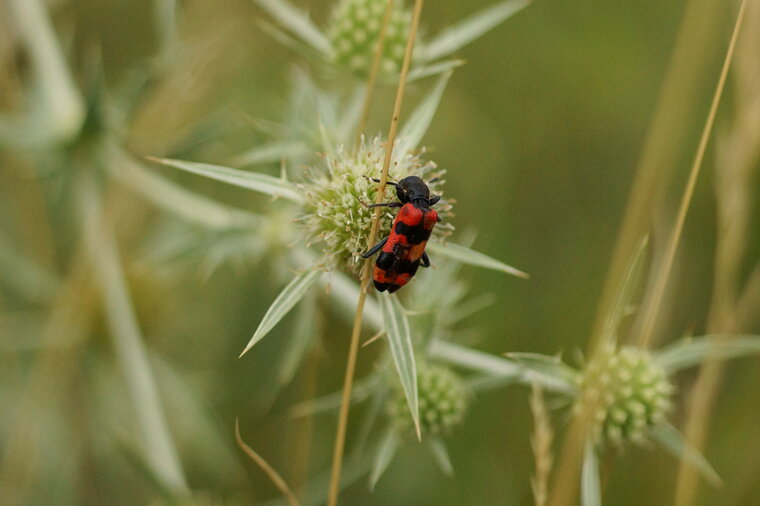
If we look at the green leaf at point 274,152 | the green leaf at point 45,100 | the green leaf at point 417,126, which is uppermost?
the green leaf at point 45,100

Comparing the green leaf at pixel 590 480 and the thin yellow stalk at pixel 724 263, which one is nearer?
the green leaf at pixel 590 480

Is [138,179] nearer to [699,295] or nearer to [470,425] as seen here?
[470,425]

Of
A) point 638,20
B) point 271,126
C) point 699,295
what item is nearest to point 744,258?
point 699,295

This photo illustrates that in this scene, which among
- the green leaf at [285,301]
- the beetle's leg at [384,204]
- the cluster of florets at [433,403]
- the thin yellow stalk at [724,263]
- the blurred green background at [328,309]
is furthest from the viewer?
the blurred green background at [328,309]

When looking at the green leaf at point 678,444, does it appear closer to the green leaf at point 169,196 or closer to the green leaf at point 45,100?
the green leaf at point 169,196

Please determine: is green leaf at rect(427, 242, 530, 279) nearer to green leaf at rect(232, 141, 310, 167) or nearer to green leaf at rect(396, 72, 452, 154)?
green leaf at rect(396, 72, 452, 154)

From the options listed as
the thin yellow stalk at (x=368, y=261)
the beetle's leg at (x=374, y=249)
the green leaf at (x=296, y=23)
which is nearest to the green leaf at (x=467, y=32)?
the green leaf at (x=296, y=23)

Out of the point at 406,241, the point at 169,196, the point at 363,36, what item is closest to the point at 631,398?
the point at 406,241
